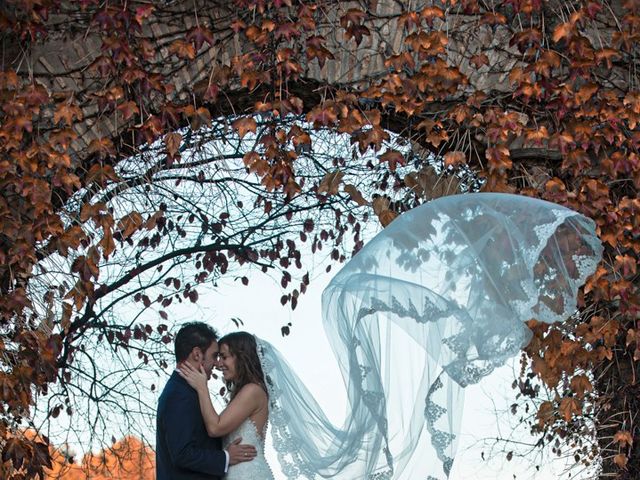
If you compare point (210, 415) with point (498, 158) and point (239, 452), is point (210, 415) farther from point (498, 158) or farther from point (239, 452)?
point (498, 158)

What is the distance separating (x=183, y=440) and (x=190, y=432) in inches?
1.7

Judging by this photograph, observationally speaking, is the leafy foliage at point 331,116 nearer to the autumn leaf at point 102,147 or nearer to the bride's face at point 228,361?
the autumn leaf at point 102,147

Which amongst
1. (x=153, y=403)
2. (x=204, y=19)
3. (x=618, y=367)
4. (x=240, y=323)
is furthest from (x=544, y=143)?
(x=153, y=403)

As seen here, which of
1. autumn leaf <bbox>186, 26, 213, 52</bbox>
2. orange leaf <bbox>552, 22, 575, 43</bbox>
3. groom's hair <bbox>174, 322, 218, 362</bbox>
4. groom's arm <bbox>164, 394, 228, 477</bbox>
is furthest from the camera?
orange leaf <bbox>552, 22, 575, 43</bbox>

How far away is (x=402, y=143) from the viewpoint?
5.69m

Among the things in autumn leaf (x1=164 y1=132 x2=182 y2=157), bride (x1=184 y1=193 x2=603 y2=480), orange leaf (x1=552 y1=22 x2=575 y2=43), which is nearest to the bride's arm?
bride (x1=184 y1=193 x2=603 y2=480)

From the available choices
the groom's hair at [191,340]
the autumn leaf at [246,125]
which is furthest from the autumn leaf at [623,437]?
the autumn leaf at [246,125]

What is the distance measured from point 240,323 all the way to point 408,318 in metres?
4.08

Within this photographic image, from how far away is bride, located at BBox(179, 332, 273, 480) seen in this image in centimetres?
457

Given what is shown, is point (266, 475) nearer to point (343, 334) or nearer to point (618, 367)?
point (343, 334)

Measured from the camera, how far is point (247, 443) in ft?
15.5

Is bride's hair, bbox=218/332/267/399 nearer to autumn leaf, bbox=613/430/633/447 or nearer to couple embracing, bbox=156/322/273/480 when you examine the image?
couple embracing, bbox=156/322/273/480

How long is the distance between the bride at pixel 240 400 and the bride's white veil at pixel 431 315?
1.74ft

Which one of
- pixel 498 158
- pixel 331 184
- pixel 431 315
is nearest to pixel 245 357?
pixel 431 315
